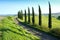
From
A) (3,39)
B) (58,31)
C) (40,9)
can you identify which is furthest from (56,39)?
(40,9)

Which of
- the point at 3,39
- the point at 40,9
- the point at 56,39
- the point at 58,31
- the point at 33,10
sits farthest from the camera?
the point at 33,10

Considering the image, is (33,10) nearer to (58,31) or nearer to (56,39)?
(58,31)

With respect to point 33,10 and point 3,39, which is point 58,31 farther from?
point 33,10

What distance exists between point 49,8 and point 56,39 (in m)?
16.6

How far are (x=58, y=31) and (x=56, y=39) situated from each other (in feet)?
16.1

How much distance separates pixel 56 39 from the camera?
25953mm

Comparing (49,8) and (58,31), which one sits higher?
(49,8)

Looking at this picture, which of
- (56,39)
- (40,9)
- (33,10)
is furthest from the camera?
(33,10)

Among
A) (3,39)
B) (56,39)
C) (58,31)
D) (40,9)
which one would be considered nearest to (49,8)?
(40,9)

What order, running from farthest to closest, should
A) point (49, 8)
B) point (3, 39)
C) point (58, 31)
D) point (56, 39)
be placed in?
point (49, 8), point (58, 31), point (56, 39), point (3, 39)

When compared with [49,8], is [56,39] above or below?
below

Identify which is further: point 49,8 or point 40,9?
point 40,9

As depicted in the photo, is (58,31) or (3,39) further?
(58,31)

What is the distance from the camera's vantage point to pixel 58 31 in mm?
30719
